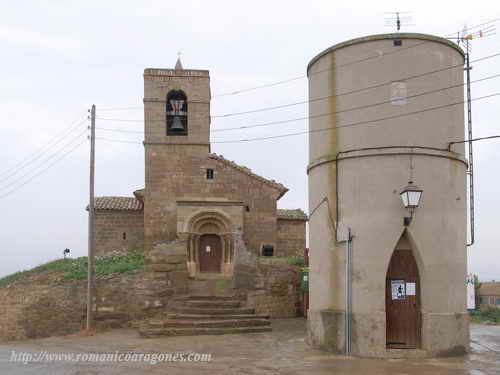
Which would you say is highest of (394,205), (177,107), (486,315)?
(177,107)

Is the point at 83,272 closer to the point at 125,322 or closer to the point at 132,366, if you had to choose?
the point at 125,322

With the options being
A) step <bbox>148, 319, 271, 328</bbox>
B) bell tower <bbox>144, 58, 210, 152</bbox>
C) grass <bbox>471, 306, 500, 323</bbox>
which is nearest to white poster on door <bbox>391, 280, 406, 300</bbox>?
step <bbox>148, 319, 271, 328</bbox>

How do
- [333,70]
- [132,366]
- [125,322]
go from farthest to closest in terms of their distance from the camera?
[125,322] < [333,70] < [132,366]

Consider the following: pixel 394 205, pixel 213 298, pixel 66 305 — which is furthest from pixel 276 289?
pixel 394 205

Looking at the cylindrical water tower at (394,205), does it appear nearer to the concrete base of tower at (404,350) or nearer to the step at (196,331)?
the concrete base of tower at (404,350)

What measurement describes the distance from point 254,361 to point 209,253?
12.5 m

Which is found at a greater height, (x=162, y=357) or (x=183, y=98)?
(x=183, y=98)

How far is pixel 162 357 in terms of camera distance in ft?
39.3

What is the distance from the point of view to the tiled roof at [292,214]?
27.8 m

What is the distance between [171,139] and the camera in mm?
23844

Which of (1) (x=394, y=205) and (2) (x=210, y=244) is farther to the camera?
(2) (x=210, y=244)

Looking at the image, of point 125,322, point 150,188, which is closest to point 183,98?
point 150,188

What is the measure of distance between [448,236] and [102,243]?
17.6 m

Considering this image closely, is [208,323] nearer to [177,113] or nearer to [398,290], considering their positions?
[398,290]
